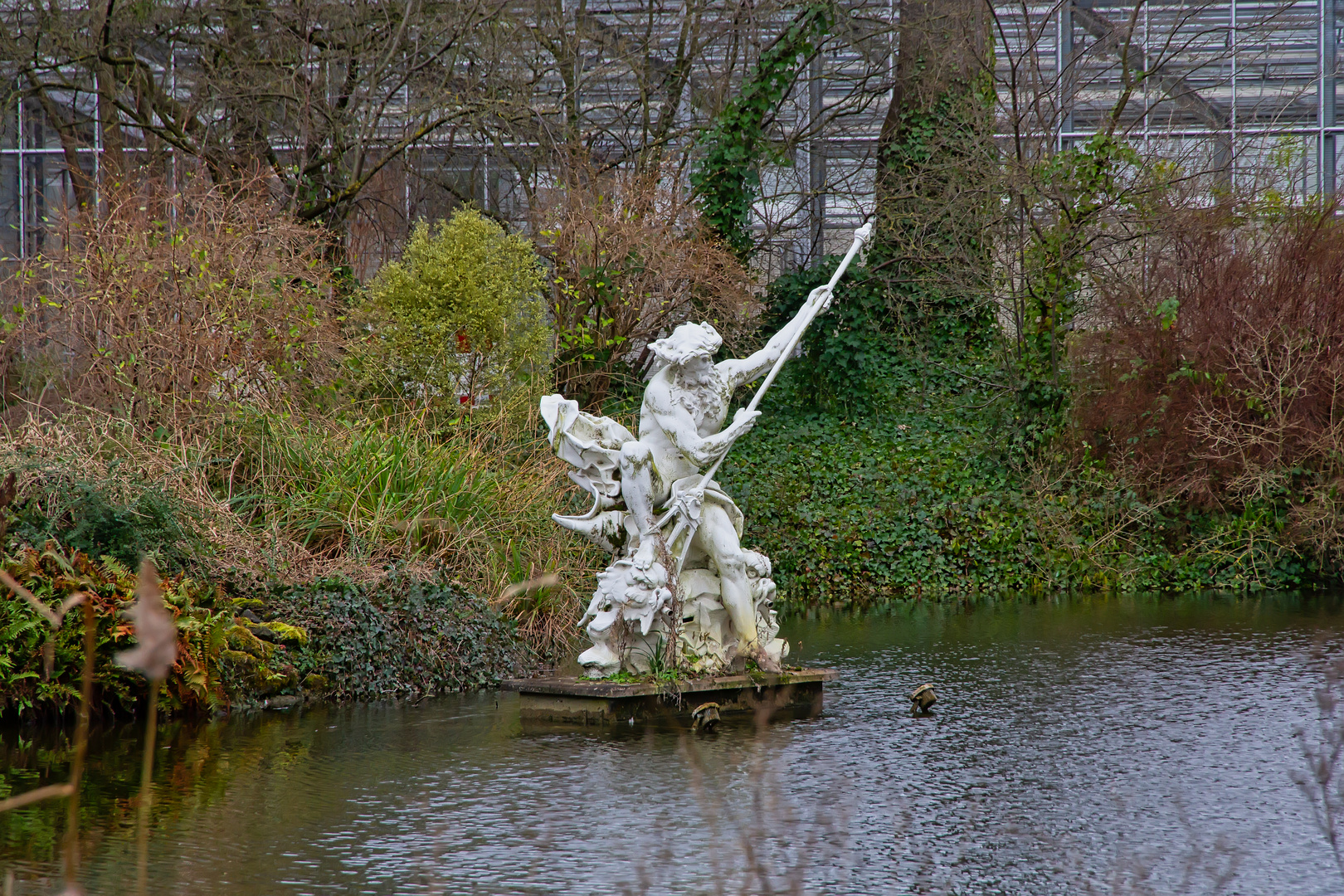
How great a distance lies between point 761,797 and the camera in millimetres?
4902

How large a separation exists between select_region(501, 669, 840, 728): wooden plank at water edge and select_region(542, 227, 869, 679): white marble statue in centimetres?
17

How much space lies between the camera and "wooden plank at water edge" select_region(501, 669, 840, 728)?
6.94m

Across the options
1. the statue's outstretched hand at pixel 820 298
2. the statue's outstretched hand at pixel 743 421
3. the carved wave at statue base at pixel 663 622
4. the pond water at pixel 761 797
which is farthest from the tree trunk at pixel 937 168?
the statue's outstretched hand at pixel 743 421

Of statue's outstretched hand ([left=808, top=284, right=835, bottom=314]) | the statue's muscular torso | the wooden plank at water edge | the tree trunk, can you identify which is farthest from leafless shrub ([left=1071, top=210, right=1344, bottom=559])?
the statue's muscular torso

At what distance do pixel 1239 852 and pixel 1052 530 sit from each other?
1055 centimetres

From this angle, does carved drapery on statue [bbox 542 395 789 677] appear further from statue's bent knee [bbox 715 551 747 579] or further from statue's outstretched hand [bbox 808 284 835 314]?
statue's outstretched hand [bbox 808 284 835 314]

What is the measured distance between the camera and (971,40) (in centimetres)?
1627

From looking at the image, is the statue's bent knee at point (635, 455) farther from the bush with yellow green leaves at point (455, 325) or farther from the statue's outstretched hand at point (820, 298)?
the bush with yellow green leaves at point (455, 325)

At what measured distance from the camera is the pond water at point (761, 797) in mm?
4305

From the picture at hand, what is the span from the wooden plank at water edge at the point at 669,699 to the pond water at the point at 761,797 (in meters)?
0.18

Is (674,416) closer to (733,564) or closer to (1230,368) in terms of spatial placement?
(733,564)

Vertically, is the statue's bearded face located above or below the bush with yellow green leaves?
below

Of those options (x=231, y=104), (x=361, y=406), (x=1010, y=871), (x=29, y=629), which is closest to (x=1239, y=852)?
(x=1010, y=871)

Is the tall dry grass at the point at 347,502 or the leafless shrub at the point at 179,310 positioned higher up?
the leafless shrub at the point at 179,310
